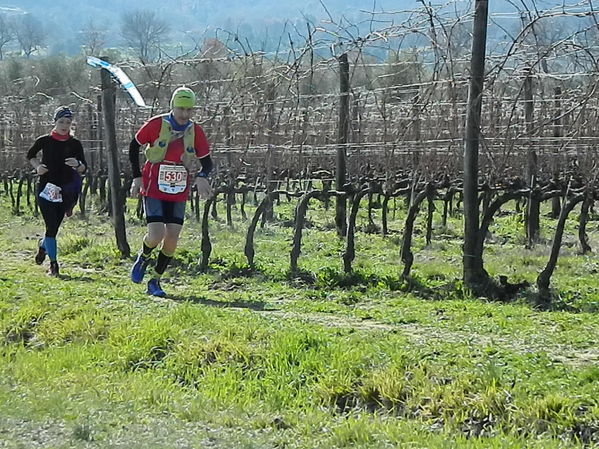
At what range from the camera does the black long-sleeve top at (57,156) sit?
901cm

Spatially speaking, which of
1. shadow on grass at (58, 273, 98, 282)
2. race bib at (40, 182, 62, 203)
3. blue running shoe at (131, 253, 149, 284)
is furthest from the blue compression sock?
blue running shoe at (131, 253, 149, 284)

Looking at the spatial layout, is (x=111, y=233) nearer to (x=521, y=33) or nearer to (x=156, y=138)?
(x=156, y=138)

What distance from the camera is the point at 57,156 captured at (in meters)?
9.02

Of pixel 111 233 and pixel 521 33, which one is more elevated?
pixel 521 33

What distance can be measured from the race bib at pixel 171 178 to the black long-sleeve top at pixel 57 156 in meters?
1.76

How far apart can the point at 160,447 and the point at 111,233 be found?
30.5 ft

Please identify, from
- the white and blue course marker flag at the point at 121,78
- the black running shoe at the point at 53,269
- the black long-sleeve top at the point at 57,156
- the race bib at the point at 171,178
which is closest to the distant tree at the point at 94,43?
A: the white and blue course marker flag at the point at 121,78

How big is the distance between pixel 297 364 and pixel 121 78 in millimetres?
5816

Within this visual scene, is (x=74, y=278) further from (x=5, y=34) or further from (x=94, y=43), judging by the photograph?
(x=5, y=34)

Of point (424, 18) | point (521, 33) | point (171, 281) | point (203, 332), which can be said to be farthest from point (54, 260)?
point (521, 33)

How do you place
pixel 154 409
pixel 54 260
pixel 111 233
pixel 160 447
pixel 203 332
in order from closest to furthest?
pixel 160 447
pixel 154 409
pixel 203 332
pixel 54 260
pixel 111 233

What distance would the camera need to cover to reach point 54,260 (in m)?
9.11

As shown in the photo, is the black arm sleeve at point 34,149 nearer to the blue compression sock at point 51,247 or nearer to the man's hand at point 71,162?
the man's hand at point 71,162

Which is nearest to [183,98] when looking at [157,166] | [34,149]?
[157,166]
